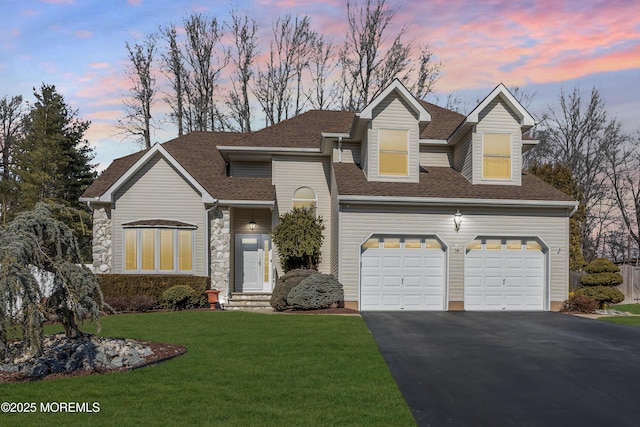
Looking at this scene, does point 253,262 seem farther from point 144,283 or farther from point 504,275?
point 504,275

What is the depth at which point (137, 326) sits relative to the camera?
14.6 m

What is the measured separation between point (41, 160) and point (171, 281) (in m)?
19.9

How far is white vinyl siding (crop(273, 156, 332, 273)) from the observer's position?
22562mm

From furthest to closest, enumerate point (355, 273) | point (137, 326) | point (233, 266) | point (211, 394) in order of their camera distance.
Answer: point (233, 266) → point (355, 273) → point (137, 326) → point (211, 394)

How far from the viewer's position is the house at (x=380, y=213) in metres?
19.5

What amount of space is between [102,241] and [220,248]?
4310mm

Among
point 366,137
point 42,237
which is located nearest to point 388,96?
point 366,137

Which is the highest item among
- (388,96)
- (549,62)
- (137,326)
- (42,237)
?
(549,62)

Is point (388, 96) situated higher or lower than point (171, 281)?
higher

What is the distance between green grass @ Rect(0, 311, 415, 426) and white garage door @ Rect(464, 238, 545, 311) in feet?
27.1

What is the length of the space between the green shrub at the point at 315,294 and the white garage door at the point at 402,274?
1.25 m

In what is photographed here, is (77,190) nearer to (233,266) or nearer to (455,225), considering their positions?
(233,266)

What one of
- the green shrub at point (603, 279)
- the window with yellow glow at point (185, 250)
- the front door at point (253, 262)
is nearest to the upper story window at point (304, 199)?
the front door at point (253, 262)

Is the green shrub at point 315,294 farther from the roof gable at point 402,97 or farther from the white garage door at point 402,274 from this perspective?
the roof gable at point 402,97
